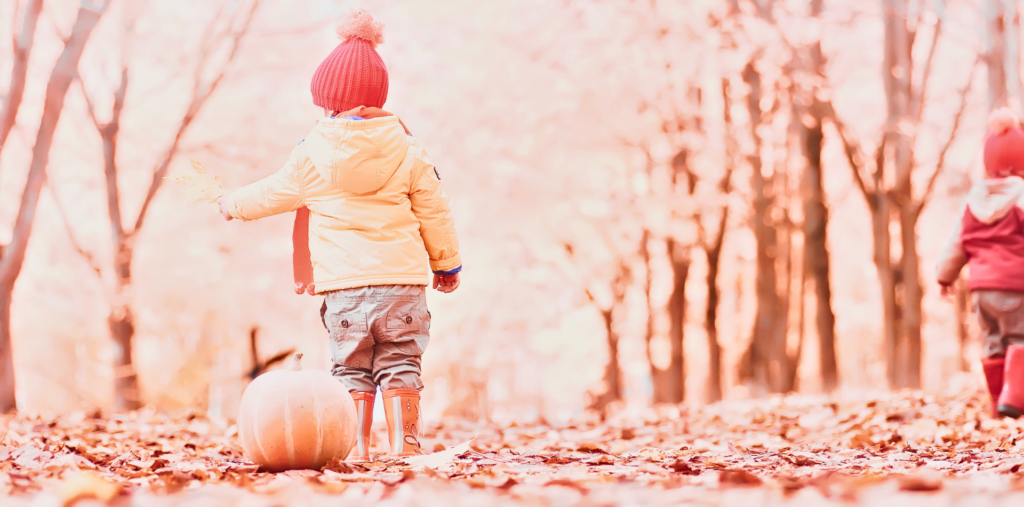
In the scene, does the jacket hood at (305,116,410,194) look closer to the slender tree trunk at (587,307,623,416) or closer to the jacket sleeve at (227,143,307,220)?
the jacket sleeve at (227,143,307,220)

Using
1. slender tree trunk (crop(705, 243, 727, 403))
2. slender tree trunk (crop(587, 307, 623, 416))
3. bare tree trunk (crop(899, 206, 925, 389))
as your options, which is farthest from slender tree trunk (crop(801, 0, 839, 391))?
slender tree trunk (crop(587, 307, 623, 416))

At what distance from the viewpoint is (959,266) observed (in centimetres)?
650

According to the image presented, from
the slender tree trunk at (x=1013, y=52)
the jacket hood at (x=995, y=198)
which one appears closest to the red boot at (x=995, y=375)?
the jacket hood at (x=995, y=198)

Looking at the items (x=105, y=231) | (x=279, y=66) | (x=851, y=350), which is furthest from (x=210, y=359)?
(x=851, y=350)

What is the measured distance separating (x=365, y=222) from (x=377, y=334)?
0.51 metres

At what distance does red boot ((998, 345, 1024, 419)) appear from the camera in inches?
227

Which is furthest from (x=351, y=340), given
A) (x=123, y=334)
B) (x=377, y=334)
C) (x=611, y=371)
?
(x=611, y=371)

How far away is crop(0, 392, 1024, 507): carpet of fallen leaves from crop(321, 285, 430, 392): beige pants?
0.41m

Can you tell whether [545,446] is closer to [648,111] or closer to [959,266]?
[959,266]

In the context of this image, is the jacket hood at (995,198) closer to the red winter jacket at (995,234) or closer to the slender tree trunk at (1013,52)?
the red winter jacket at (995,234)

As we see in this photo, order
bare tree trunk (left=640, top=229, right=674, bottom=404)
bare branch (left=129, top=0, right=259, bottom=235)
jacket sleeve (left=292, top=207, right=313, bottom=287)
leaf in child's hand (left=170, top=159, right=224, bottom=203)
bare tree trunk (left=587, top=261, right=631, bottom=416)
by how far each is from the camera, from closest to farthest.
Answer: leaf in child's hand (left=170, top=159, right=224, bottom=203), jacket sleeve (left=292, top=207, right=313, bottom=287), bare branch (left=129, top=0, right=259, bottom=235), bare tree trunk (left=640, top=229, right=674, bottom=404), bare tree trunk (left=587, top=261, right=631, bottom=416)

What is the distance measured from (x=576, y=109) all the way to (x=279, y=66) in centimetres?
373

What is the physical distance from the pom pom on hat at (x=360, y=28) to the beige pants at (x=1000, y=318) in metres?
4.19

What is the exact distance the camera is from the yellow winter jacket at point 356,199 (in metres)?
4.36
